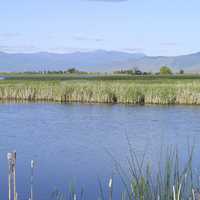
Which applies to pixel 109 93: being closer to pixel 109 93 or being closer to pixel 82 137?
pixel 109 93

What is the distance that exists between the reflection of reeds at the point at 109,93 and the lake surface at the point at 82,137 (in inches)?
52.6

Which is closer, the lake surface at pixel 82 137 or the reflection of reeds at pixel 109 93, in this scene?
the lake surface at pixel 82 137

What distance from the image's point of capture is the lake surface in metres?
9.87

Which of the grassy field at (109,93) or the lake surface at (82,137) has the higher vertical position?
the grassy field at (109,93)

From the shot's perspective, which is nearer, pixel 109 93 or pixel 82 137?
pixel 82 137

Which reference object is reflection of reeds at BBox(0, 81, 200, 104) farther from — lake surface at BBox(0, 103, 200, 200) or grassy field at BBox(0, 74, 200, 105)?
lake surface at BBox(0, 103, 200, 200)

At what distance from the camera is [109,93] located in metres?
26.3

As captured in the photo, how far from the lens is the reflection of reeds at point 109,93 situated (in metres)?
24.5

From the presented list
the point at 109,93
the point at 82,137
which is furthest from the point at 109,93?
the point at 82,137

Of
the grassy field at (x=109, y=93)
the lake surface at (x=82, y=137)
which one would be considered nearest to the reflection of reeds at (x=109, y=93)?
the grassy field at (x=109, y=93)

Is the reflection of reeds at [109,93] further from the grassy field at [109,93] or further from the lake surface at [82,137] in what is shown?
the lake surface at [82,137]

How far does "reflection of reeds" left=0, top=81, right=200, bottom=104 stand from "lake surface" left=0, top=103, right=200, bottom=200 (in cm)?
134

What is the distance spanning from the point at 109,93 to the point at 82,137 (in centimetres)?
1121

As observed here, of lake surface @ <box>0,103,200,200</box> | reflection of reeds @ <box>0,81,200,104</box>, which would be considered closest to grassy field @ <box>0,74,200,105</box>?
reflection of reeds @ <box>0,81,200,104</box>
